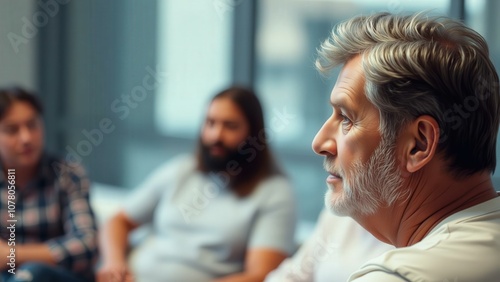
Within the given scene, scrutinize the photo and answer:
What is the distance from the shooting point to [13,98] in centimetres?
337

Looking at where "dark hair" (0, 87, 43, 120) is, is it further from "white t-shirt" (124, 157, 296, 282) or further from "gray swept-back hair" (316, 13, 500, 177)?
"gray swept-back hair" (316, 13, 500, 177)

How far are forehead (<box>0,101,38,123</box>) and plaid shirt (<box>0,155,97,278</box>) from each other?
0.20 meters

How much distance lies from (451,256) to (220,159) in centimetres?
224

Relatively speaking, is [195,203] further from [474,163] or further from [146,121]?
[474,163]

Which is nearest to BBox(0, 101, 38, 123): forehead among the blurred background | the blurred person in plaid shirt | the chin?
the blurred person in plaid shirt

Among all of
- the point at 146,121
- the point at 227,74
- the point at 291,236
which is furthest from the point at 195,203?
the point at 146,121

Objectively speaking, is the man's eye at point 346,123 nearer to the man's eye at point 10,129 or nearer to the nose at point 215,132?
the nose at point 215,132

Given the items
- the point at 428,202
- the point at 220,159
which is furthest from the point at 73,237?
the point at 428,202

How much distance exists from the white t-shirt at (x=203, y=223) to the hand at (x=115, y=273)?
0.05 m

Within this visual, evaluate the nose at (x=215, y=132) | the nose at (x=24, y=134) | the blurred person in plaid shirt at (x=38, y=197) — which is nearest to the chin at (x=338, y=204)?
the nose at (x=215, y=132)

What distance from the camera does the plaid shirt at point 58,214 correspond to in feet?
10.8

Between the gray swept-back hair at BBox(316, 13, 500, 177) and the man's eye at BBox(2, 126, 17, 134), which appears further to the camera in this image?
the man's eye at BBox(2, 126, 17, 134)

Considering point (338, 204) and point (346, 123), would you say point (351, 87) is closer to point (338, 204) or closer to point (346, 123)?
point (346, 123)

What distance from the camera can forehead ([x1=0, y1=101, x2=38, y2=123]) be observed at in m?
3.36
